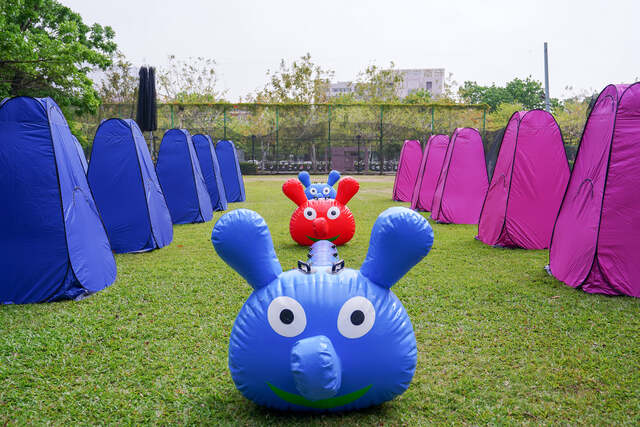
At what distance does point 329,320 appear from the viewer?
2.31 meters

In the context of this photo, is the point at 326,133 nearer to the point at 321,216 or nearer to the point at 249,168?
Result: the point at 249,168

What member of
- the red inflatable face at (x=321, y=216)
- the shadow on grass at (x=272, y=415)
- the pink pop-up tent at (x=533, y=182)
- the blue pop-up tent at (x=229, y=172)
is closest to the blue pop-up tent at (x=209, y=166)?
the blue pop-up tent at (x=229, y=172)

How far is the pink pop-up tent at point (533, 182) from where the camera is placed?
687 cm

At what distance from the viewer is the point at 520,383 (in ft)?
9.68

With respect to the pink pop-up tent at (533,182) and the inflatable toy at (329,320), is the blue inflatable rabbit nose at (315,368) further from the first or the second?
the pink pop-up tent at (533,182)

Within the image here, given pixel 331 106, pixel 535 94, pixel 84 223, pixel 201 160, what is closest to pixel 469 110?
pixel 331 106

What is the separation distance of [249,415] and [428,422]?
38.5 inches

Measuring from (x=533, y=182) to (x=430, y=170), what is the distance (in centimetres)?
448

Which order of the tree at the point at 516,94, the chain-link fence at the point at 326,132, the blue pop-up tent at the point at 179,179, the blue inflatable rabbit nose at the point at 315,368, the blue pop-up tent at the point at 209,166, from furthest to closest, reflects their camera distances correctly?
the tree at the point at 516,94 → the chain-link fence at the point at 326,132 → the blue pop-up tent at the point at 209,166 → the blue pop-up tent at the point at 179,179 → the blue inflatable rabbit nose at the point at 315,368

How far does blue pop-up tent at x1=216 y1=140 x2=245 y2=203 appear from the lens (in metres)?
14.6

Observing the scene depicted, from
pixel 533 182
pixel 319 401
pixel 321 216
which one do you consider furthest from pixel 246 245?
pixel 533 182

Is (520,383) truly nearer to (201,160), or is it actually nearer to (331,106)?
(201,160)

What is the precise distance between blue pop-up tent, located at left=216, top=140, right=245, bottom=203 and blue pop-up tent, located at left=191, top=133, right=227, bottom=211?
6.59 ft

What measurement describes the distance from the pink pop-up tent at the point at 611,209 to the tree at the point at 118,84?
29408 millimetres
